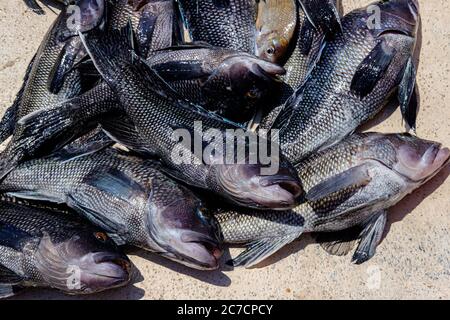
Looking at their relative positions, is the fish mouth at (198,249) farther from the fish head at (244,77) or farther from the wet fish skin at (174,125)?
the fish head at (244,77)

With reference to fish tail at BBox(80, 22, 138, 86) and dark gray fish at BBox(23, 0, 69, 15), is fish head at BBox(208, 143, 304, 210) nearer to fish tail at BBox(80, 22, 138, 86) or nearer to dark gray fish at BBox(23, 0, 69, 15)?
fish tail at BBox(80, 22, 138, 86)

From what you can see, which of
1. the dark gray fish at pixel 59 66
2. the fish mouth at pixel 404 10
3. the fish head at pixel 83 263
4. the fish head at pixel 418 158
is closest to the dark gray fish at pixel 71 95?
the dark gray fish at pixel 59 66

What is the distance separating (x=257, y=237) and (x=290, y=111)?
0.80 m

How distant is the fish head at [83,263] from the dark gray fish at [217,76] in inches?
41.5

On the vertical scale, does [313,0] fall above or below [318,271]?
above

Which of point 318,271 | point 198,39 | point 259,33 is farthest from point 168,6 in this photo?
point 318,271

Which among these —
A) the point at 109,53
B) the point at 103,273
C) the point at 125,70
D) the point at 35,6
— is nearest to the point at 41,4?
the point at 35,6

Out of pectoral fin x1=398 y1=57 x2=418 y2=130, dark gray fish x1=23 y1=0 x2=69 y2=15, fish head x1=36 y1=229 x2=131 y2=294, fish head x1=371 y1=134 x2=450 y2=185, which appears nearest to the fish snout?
fish head x1=36 y1=229 x2=131 y2=294

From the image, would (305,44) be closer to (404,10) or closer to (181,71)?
(404,10)

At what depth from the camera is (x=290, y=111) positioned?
3.93m

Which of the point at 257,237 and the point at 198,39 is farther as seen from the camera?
the point at 198,39
